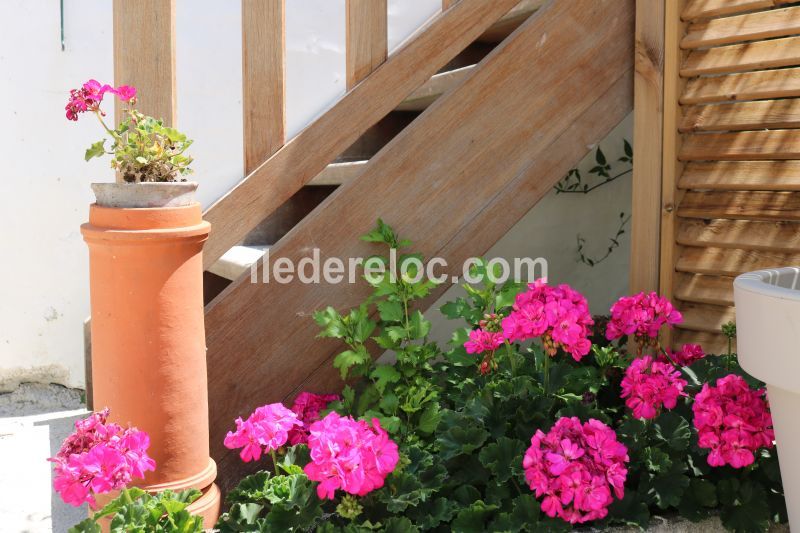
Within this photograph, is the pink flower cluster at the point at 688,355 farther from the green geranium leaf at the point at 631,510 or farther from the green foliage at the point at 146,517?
the green foliage at the point at 146,517

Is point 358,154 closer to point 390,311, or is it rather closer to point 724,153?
point 390,311

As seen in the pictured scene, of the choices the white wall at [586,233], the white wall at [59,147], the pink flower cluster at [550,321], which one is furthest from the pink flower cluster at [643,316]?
the white wall at [59,147]

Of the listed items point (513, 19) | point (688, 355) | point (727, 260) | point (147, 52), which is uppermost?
point (513, 19)

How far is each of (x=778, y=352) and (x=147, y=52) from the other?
4.51 ft

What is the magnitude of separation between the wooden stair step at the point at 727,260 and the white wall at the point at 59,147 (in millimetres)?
1616

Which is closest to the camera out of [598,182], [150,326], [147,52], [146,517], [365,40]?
[146,517]

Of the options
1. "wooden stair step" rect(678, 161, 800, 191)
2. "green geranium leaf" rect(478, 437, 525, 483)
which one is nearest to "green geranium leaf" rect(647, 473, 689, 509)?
"green geranium leaf" rect(478, 437, 525, 483)

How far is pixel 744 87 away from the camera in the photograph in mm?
2129

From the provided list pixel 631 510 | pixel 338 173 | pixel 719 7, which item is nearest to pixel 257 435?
pixel 631 510

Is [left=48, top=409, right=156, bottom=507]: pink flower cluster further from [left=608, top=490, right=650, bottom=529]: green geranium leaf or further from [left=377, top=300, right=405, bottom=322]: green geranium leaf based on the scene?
[left=608, top=490, right=650, bottom=529]: green geranium leaf

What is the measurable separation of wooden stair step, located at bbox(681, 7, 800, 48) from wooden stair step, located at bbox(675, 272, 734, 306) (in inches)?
23.7

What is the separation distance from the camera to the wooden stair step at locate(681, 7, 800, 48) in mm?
2031

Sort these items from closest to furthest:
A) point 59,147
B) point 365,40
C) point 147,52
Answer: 1. point 147,52
2. point 365,40
3. point 59,147

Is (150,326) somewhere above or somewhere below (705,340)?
above
